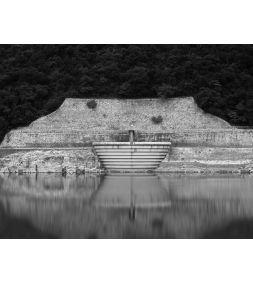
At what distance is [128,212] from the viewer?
24797mm

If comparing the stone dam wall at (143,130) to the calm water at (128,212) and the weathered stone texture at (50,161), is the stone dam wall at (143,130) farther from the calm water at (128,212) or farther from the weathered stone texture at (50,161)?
the calm water at (128,212)

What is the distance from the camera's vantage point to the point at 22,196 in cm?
3173

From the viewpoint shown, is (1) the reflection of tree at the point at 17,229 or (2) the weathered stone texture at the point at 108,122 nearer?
(1) the reflection of tree at the point at 17,229

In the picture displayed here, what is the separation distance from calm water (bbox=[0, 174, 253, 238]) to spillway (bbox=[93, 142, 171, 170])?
23.4 metres

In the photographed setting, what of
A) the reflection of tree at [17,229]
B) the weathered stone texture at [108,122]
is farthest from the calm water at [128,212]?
the weathered stone texture at [108,122]

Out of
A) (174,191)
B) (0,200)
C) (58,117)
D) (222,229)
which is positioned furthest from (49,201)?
(58,117)

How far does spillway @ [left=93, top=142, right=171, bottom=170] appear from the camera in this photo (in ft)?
196

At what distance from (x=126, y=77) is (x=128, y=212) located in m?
47.9

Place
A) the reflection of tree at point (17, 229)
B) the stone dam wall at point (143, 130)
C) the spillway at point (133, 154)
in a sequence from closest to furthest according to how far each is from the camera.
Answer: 1. the reflection of tree at point (17, 229)
2. the spillway at point (133, 154)
3. the stone dam wall at point (143, 130)

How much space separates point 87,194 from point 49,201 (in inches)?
146

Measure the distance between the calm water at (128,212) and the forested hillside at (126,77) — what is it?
104 ft

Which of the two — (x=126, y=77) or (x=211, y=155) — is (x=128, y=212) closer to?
(x=211, y=155)

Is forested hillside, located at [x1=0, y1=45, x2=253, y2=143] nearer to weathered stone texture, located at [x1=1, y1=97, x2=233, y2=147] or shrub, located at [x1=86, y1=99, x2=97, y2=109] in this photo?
weathered stone texture, located at [x1=1, y1=97, x2=233, y2=147]

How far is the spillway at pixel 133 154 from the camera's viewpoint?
59.7m
